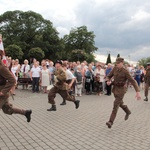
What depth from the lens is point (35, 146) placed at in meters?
5.16

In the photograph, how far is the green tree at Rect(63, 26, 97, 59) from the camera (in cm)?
8072

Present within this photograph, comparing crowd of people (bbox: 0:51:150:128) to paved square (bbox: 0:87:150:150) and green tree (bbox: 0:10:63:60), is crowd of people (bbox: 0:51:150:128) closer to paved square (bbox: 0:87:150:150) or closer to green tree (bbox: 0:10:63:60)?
paved square (bbox: 0:87:150:150)

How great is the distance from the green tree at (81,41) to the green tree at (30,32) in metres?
18.8

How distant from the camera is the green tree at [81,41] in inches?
3178

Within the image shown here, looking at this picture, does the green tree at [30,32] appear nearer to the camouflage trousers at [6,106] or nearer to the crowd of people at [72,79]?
the crowd of people at [72,79]

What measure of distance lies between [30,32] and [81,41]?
2347cm

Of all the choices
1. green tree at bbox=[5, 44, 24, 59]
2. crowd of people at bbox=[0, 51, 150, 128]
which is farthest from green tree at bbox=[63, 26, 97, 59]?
crowd of people at bbox=[0, 51, 150, 128]

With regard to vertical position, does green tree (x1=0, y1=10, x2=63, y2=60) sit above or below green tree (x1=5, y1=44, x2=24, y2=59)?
above

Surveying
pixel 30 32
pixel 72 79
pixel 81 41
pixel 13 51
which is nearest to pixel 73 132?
pixel 72 79

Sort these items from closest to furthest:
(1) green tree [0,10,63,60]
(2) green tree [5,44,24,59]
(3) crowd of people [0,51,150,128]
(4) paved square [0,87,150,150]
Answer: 1. (4) paved square [0,87,150,150]
2. (3) crowd of people [0,51,150,128]
3. (2) green tree [5,44,24,59]
4. (1) green tree [0,10,63,60]

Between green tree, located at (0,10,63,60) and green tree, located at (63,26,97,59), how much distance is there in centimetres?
1881

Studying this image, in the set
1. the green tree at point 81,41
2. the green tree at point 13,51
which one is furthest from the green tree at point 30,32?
the green tree at point 81,41

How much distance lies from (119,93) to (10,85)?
120 inches

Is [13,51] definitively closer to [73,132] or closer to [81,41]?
[81,41]
